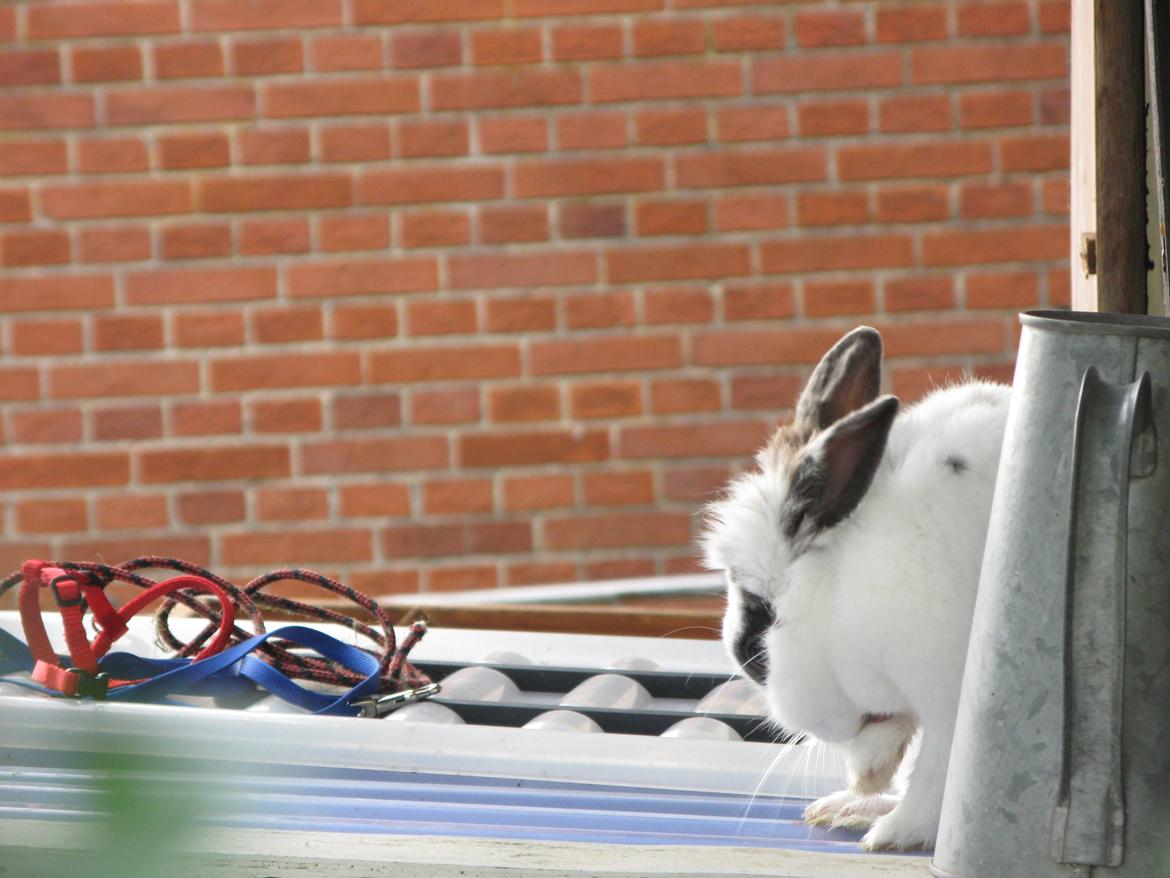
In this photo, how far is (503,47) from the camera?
141 inches

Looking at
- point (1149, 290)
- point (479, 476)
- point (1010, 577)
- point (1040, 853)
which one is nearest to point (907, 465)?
point (1010, 577)

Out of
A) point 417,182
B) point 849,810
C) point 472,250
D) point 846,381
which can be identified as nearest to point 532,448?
point 472,250

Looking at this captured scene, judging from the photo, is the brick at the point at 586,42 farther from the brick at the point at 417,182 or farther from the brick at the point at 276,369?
the brick at the point at 276,369

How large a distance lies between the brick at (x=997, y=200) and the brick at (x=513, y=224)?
1048mm

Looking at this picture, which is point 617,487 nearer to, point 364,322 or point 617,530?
point 617,530

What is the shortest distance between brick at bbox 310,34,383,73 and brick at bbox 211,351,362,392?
2.33 ft

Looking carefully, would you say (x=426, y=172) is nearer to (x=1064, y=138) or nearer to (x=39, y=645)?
(x=1064, y=138)

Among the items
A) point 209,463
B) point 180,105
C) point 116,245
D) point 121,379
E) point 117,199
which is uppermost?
point 180,105

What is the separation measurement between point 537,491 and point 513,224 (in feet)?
2.20

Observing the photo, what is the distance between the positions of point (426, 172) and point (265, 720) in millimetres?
2182

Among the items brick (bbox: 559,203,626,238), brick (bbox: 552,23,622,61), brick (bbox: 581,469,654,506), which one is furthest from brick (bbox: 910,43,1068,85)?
brick (bbox: 581,469,654,506)

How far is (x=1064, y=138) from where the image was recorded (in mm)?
3598

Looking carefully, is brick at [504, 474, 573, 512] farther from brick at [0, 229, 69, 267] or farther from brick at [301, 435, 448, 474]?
brick at [0, 229, 69, 267]

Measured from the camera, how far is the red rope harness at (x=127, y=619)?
1.82 meters
